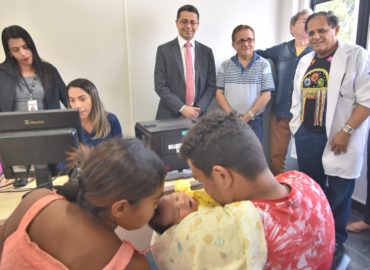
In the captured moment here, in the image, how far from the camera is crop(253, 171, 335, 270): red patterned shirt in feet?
2.44

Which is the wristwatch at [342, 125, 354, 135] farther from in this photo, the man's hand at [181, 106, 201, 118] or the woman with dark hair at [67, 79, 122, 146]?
the woman with dark hair at [67, 79, 122, 146]

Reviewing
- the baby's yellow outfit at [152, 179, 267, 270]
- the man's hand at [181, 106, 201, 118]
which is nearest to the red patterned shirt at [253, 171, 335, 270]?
the baby's yellow outfit at [152, 179, 267, 270]

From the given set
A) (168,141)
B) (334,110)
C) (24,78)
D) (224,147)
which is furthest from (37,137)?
(334,110)

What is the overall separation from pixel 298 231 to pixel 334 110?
1.55 m

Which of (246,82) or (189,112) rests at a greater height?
(246,82)

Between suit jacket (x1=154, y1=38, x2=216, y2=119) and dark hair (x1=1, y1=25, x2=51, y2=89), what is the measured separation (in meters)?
0.95

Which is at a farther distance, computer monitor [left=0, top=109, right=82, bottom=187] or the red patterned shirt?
computer monitor [left=0, top=109, right=82, bottom=187]

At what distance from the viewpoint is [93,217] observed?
29.8 inches

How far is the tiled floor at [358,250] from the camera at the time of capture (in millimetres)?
2158

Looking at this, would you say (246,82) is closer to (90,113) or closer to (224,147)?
(90,113)

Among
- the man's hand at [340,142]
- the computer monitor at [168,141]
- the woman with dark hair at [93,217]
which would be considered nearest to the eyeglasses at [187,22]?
the computer monitor at [168,141]

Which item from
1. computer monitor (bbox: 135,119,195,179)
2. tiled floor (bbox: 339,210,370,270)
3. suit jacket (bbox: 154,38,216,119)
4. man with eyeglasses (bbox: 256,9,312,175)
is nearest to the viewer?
computer monitor (bbox: 135,119,195,179)

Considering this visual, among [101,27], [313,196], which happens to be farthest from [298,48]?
[313,196]

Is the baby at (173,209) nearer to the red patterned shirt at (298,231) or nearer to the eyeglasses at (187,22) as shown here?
the red patterned shirt at (298,231)
